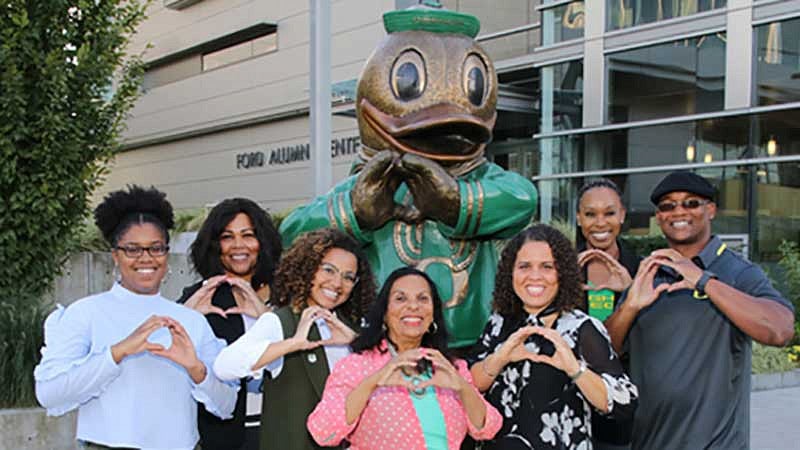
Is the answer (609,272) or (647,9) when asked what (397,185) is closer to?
(609,272)

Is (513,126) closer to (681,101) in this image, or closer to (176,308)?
(681,101)

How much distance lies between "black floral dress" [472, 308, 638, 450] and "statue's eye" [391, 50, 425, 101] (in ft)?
3.85

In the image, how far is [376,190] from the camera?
3.23 meters

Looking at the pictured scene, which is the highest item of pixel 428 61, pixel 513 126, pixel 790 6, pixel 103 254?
pixel 790 6

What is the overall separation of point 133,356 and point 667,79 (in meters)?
12.7

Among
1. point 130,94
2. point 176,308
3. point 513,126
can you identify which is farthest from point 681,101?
point 176,308

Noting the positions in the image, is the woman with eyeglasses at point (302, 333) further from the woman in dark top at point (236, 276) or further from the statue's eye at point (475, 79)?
the statue's eye at point (475, 79)

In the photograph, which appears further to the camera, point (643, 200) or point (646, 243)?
point (643, 200)

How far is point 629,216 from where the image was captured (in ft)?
47.5

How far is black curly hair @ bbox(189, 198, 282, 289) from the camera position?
11.1 feet

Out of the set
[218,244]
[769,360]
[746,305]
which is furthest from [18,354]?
[769,360]

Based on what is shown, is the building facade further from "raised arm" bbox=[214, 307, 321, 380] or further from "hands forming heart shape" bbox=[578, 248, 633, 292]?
"raised arm" bbox=[214, 307, 321, 380]

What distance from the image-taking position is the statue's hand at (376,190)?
10.5 ft

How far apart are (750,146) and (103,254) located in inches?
361
